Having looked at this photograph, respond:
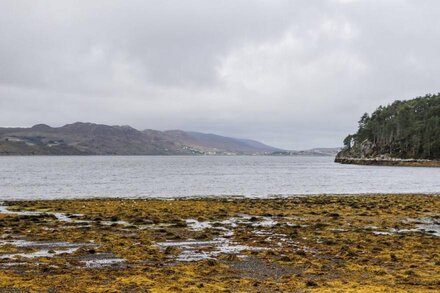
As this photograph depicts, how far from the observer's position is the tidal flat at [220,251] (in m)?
14.3

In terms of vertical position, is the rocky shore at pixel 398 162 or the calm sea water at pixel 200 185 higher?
the rocky shore at pixel 398 162

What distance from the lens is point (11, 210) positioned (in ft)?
123

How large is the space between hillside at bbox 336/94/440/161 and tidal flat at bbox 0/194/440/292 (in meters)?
134

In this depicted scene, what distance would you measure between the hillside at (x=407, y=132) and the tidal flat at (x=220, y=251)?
134 meters

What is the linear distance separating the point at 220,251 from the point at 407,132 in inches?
6372

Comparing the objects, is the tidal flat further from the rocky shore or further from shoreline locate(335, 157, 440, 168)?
the rocky shore

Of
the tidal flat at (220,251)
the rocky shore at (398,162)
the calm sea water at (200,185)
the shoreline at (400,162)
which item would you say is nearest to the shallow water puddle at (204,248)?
the tidal flat at (220,251)

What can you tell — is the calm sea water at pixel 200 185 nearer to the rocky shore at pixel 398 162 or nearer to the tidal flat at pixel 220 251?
the tidal flat at pixel 220 251

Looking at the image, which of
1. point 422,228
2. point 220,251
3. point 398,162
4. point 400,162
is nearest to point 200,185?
point 422,228

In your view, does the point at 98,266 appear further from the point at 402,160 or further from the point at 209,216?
the point at 402,160

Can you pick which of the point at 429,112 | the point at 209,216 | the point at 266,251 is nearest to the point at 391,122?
the point at 429,112

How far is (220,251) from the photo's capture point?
19938 mm

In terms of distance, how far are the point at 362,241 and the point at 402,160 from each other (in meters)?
150

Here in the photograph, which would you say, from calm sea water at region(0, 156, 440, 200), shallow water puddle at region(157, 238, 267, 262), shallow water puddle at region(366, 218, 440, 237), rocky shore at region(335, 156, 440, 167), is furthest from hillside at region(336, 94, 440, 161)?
shallow water puddle at region(157, 238, 267, 262)
